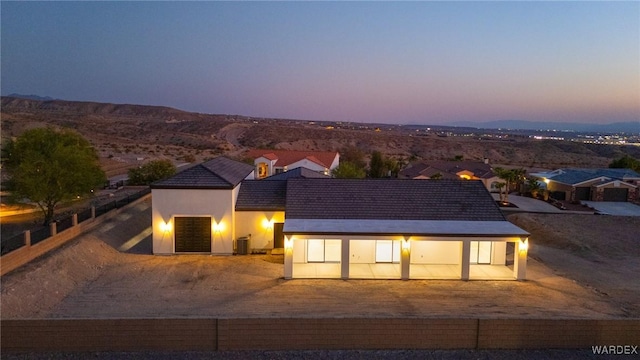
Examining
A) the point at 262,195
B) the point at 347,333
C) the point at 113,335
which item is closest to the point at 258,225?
the point at 262,195

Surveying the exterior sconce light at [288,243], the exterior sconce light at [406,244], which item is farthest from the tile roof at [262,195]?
the exterior sconce light at [406,244]

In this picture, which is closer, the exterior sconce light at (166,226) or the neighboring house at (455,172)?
the exterior sconce light at (166,226)

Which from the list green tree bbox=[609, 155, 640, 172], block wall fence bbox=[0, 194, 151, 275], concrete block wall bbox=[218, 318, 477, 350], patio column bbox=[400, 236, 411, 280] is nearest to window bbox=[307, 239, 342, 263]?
patio column bbox=[400, 236, 411, 280]

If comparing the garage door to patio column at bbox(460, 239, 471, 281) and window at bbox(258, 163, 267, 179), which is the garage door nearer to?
patio column at bbox(460, 239, 471, 281)

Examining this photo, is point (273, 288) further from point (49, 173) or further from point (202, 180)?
point (49, 173)

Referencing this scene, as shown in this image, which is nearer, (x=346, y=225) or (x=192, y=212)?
(x=346, y=225)

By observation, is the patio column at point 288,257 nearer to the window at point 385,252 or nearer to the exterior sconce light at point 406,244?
the window at point 385,252
